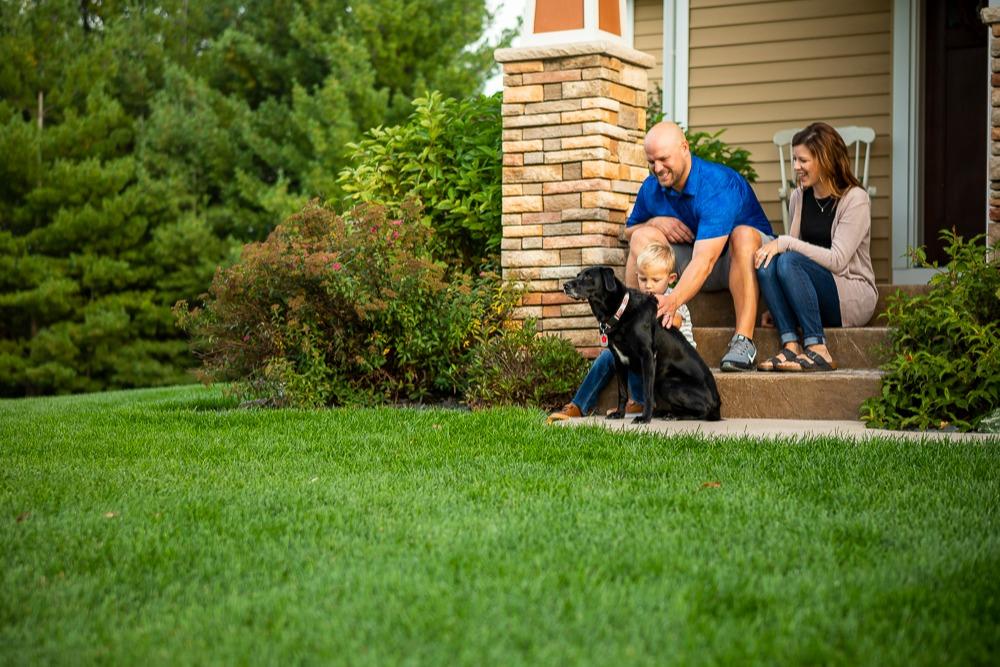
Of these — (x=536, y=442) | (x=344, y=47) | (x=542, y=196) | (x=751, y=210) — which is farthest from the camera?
(x=344, y=47)

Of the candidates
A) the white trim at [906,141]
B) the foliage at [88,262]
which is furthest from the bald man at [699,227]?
the foliage at [88,262]

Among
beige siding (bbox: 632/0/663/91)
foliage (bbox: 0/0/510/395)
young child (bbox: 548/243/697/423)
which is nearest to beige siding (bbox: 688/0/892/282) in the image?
beige siding (bbox: 632/0/663/91)

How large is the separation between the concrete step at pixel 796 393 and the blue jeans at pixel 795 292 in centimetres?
28

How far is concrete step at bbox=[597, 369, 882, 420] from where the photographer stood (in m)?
6.07

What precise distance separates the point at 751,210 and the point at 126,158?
1863cm

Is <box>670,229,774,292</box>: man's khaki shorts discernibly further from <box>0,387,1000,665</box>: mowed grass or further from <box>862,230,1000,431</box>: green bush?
<box>0,387,1000,665</box>: mowed grass

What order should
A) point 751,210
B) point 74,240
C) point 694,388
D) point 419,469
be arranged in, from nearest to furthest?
1. point 419,469
2. point 694,388
3. point 751,210
4. point 74,240

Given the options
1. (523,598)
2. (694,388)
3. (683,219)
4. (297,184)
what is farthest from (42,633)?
(297,184)

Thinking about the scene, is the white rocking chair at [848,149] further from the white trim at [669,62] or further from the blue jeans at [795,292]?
the blue jeans at [795,292]

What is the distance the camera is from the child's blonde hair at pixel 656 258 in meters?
6.23

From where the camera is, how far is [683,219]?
22.1 ft

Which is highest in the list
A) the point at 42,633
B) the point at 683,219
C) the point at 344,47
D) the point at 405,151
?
the point at 344,47

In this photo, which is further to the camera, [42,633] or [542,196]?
[542,196]

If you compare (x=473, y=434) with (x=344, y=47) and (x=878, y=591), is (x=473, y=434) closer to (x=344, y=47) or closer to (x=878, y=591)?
(x=878, y=591)
